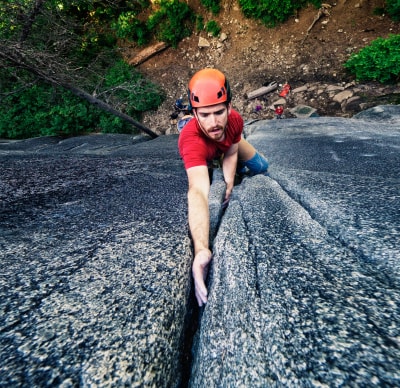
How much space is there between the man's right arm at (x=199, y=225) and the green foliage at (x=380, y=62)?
808cm

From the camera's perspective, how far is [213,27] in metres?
10.3

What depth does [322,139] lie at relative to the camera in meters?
3.66

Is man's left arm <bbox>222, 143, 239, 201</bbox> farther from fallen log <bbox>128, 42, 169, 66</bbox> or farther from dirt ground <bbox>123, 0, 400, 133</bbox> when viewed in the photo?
fallen log <bbox>128, 42, 169, 66</bbox>

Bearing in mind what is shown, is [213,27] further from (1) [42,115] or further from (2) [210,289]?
(2) [210,289]

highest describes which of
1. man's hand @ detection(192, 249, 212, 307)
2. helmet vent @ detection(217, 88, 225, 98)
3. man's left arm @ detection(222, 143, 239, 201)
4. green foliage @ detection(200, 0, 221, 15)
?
green foliage @ detection(200, 0, 221, 15)

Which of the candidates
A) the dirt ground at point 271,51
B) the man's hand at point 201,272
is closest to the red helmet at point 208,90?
the man's hand at point 201,272

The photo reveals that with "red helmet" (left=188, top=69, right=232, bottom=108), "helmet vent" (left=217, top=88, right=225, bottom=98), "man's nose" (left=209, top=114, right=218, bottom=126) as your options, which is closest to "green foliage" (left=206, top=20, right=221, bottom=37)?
"red helmet" (left=188, top=69, right=232, bottom=108)

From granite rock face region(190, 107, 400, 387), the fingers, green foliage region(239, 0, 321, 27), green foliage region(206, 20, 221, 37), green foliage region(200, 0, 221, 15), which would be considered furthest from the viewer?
green foliage region(206, 20, 221, 37)

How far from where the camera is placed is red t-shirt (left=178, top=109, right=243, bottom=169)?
1924mm

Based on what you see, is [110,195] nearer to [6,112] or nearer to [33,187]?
[33,187]

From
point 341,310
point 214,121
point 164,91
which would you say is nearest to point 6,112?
point 164,91

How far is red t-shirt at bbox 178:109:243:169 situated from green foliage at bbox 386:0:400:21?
9.28m

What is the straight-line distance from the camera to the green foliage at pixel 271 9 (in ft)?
28.9

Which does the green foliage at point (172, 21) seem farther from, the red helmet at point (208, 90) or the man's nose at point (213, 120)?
the man's nose at point (213, 120)
